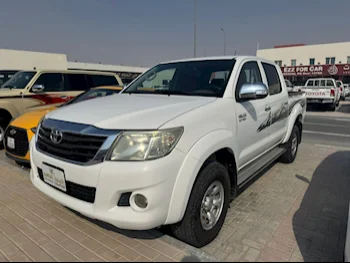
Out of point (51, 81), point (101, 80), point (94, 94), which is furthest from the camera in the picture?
point (101, 80)

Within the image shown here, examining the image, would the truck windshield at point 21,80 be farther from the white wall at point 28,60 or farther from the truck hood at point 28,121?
the white wall at point 28,60

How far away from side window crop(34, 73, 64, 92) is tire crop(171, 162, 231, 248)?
20.3ft

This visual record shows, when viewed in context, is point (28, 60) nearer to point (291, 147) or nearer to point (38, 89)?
point (38, 89)

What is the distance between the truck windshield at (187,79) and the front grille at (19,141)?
202 centimetres

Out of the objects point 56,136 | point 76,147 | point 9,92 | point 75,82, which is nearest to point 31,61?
point 75,82

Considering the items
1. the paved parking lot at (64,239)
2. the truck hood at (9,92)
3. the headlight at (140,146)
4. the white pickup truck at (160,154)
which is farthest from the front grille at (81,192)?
the truck hood at (9,92)

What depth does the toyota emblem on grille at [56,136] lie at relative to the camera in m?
2.43

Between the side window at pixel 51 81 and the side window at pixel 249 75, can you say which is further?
the side window at pixel 51 81

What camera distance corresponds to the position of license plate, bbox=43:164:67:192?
2.41 meters

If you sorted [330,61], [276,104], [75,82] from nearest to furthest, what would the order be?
[276,104] → [75,82] → [330,61]

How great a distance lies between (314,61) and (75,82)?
4431cm

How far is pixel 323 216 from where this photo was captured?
10.6 ft

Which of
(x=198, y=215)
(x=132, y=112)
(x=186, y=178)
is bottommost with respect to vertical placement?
(x=198, y=215)

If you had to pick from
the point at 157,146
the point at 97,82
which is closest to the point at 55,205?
the point at 157,146
